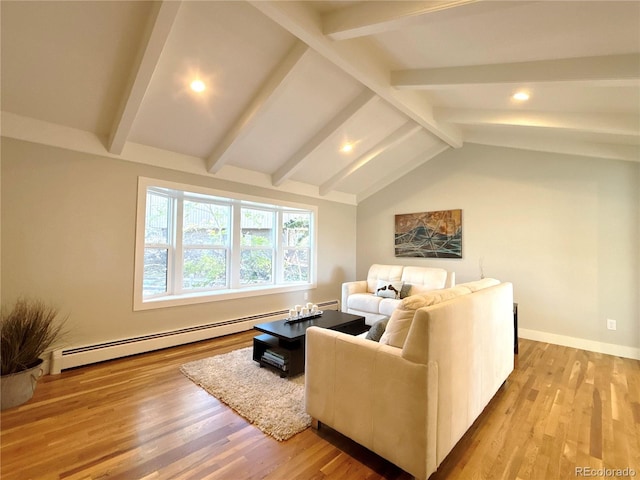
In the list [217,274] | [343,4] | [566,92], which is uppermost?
[343,4]

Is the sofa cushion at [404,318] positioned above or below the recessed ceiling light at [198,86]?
below

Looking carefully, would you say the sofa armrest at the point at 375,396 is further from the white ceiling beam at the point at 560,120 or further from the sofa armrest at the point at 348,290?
the white ceiling beam at the point at 560,120

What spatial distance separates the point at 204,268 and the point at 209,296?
542 mm

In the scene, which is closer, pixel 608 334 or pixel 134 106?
pixel 134 106

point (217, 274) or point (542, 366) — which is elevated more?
point (217, 274)

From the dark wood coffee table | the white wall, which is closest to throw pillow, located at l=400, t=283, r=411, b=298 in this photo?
the white wall

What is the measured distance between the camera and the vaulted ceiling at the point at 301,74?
6.64 ft

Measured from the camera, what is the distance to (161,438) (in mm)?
1899

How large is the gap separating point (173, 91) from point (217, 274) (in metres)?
2.60

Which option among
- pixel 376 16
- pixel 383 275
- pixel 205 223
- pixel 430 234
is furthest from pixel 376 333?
pixel 430 234

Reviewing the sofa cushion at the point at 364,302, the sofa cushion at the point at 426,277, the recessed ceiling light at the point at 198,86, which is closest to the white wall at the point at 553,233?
the sofa cushion at the point at 426,277

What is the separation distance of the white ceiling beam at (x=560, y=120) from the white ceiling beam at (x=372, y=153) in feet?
2.06

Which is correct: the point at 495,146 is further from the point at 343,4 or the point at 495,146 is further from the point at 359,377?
the point at 359,377

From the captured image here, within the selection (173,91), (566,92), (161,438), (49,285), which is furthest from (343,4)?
(49,285)
